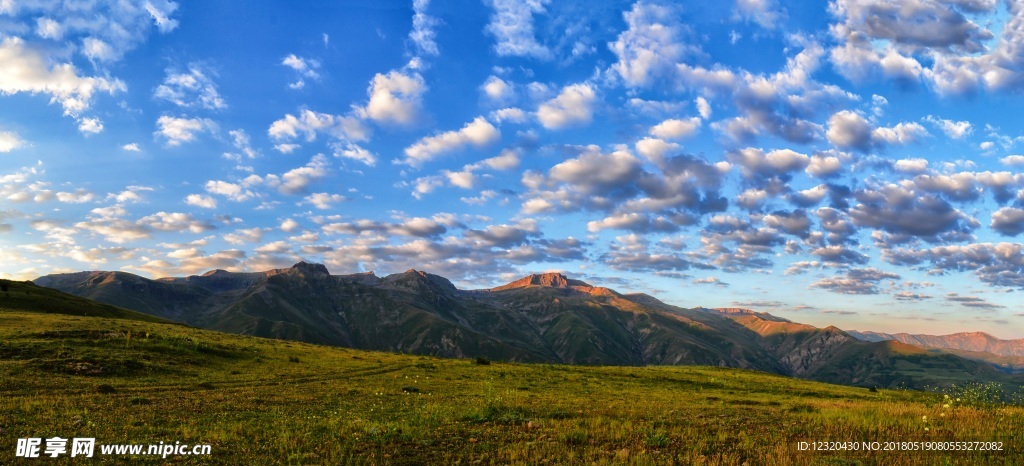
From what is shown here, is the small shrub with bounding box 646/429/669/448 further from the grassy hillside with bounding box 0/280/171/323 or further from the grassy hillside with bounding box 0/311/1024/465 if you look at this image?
the grassy hillside with bounding box 0/280/171/323

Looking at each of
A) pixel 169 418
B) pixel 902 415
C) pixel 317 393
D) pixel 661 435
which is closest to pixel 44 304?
pixel 317 393

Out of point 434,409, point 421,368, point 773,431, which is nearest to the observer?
point 773,431

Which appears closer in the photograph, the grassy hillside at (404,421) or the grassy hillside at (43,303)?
the grassy hillside at (404,421)

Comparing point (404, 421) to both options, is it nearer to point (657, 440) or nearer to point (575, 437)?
point (575, 437)

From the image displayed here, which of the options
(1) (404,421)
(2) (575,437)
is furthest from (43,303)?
(2) (575,437)

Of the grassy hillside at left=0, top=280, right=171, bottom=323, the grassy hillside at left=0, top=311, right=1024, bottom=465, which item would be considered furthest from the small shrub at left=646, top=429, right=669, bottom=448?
the grassy hillside at left=0, top=280, right=171, bottom=323

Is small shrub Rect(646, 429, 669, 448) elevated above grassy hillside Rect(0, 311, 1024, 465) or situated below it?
above

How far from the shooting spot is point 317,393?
30.4 meters

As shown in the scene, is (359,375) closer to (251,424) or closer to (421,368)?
(421,368)

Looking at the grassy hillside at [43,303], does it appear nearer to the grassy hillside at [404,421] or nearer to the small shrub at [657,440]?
the grassy hillside at [404,421]

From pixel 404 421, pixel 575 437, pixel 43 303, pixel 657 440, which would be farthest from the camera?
pixel 43 303

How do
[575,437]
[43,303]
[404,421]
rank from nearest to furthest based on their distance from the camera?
[575,437], [404,421], [43,303]

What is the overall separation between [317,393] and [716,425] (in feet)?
76.8

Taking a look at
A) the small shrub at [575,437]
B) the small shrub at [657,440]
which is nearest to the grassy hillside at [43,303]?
the small shrub at [575,437]
